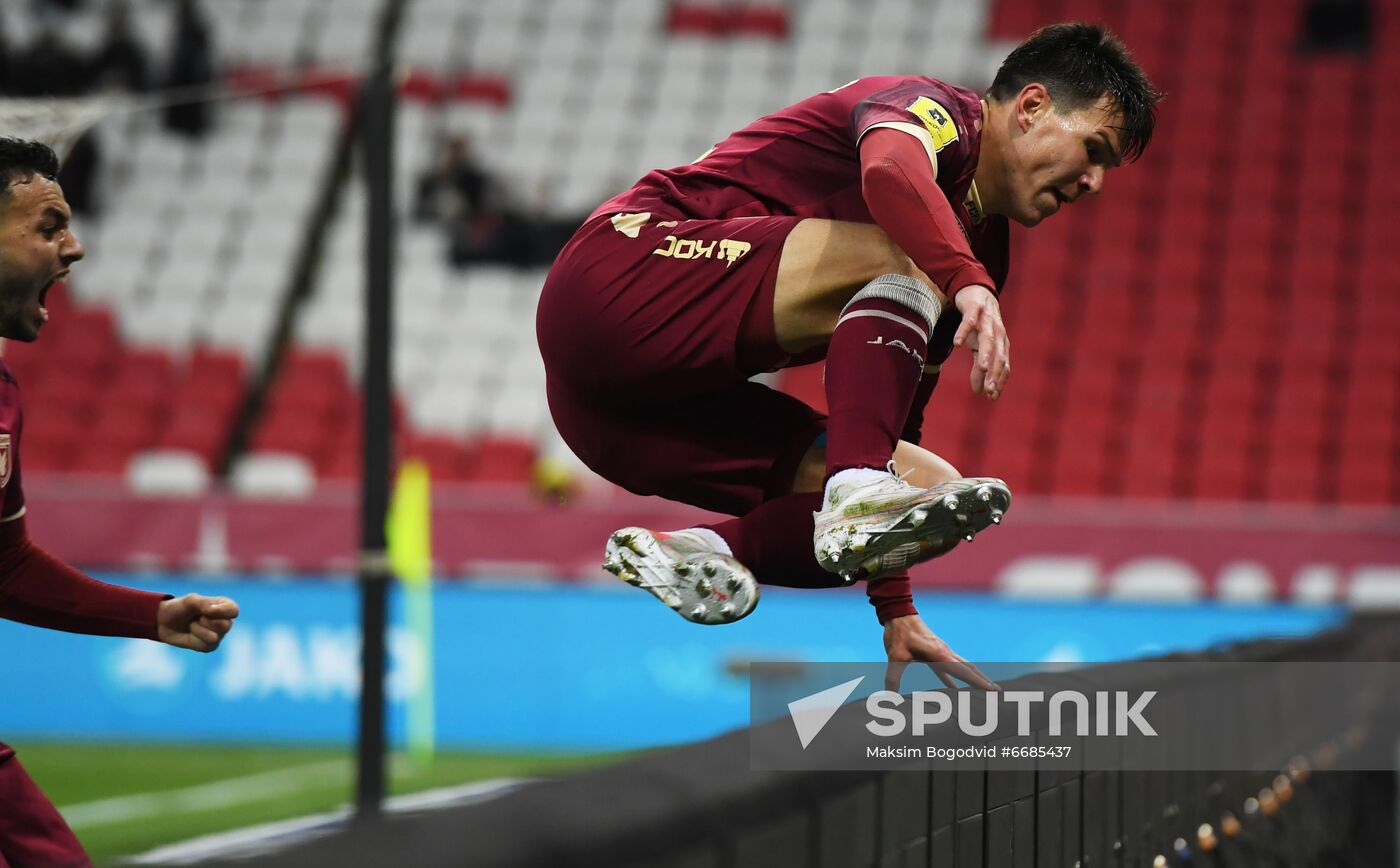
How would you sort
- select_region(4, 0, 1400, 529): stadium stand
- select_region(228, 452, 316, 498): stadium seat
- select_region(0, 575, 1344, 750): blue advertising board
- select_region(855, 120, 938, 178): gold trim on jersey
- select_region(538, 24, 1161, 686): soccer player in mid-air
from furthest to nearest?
1. select_region(4, 0, 1400, 529): stadium stand
2. select_region(228, 452, 316, 498): stadium seat
3. select_region(0, 575, 1344, 750): blue advertising board
4. select_region(855, 120, 938, 178): gold trim on jersey
5. select_region(538, 24, 1161, 686): soccer player in mid-air

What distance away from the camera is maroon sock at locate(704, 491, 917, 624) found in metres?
2.86

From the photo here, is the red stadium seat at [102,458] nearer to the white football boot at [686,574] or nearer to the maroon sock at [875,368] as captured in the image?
the white football boot at [686,574]

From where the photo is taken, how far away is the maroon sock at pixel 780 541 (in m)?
2.86

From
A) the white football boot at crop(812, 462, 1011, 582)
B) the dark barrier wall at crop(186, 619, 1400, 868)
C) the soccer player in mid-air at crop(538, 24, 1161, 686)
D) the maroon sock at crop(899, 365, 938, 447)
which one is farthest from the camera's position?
the maroon sock at crop(899, 365, 938, 447)

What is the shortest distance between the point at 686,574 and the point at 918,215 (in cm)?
66

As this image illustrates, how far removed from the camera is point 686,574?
2697mm

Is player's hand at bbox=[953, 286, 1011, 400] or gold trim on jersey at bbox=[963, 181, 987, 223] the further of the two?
gold trim on jersey at bbox=[963, 181, 987, 223]

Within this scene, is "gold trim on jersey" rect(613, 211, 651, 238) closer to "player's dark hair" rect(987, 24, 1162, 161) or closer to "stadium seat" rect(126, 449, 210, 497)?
"player's dark hair" rect(987, 24, 1162, 161)

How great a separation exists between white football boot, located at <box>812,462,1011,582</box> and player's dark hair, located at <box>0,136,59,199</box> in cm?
144

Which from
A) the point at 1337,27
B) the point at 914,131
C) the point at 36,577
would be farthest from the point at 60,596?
the point at 1337,27
